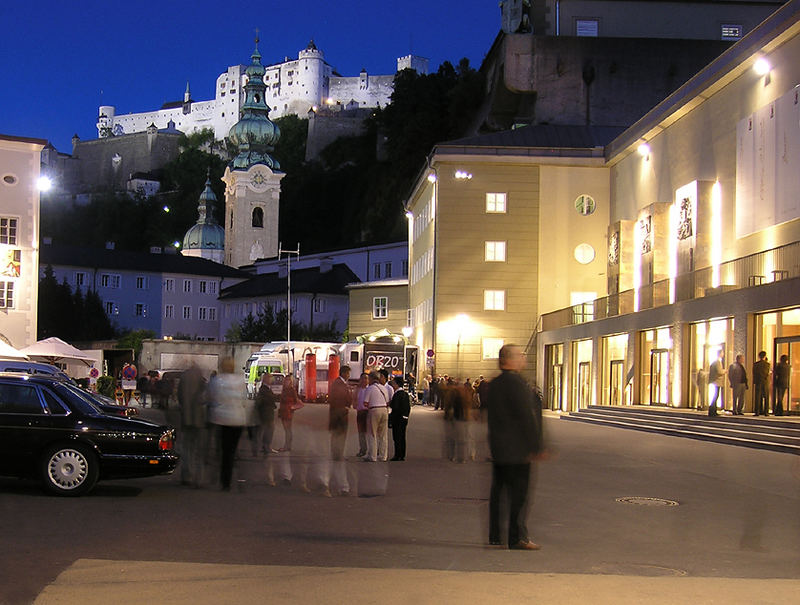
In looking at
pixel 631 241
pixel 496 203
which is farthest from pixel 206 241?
pixel 631 241

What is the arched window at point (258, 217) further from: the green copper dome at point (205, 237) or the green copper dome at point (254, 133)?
the green copper dome at point (205, 237)

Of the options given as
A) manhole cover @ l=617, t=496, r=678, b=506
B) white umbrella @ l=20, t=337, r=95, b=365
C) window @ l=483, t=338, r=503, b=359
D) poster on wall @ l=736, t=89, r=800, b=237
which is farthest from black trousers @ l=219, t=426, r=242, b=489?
window @ l=483, t=338, r=503, b=359

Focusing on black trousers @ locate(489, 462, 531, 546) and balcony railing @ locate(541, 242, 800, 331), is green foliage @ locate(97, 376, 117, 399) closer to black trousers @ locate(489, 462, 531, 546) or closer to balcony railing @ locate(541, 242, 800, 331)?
balcony railing @ locate(541, 242, 800, 331)

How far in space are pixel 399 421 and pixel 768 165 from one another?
57.1 feet

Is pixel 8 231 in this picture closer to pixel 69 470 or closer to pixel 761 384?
pixel 761 384

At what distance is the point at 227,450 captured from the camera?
52.0 feet

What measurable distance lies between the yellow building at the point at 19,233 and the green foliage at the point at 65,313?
135 feet

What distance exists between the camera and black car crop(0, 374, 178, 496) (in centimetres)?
1443

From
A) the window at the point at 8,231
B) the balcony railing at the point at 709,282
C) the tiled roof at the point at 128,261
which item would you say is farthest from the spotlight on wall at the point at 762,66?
the tiled roof at the point at 128,261

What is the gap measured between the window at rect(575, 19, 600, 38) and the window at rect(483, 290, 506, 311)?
19.2m

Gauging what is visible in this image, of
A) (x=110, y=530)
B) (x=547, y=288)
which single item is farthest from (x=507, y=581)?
(x=547, y=288)

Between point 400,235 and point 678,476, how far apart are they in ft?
278

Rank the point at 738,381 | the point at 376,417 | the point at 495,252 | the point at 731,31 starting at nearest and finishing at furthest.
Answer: the point at 376,417 < the point at 738,381 < the point at 495,252 < the point at 731,31

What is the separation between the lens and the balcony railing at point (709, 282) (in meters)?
29.3
